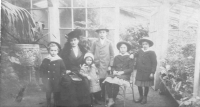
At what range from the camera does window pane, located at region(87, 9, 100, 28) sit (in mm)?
2742

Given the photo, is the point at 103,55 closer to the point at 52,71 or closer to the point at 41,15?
the point at 52,71

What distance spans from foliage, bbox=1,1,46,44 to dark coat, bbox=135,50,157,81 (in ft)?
5.26

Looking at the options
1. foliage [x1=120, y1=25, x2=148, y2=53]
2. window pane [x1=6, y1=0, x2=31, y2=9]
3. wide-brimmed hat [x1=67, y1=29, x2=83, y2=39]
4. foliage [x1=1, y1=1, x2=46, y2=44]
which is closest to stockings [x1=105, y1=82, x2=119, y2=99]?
foliage [x1=120, y1=25, x2=148, y2=53]

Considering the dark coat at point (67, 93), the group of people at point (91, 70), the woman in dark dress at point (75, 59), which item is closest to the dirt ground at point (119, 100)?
the group of people at point (91, 70)

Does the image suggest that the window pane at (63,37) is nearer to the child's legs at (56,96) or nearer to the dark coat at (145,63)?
the child's legs at (56,96)

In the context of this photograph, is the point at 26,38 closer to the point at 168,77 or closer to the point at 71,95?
the point at 71,95

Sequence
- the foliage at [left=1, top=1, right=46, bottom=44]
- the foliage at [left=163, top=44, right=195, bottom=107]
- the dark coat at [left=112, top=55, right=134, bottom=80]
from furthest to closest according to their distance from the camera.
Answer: the foliage at [left=1, top=1, right=46, bottom=44], the dark coat at [left=112, top=55, right=134, bottom=80], the foliage at [left=163, top=44, right=195, bottom=107]

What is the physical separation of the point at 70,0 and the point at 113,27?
0.80 metres

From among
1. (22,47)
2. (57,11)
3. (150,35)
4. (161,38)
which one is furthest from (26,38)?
(161,38)

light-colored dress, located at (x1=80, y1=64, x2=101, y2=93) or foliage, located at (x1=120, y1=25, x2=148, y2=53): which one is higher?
foliage, located at (x1=120, y1=25, x2=148, y2=53)

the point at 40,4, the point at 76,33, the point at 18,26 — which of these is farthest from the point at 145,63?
the point at 18,26

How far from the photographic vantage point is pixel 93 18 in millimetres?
2756

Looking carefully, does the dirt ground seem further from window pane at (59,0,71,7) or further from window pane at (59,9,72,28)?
window pane at (59,0,71,7)

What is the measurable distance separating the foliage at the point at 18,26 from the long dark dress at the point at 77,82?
542 millimetres
